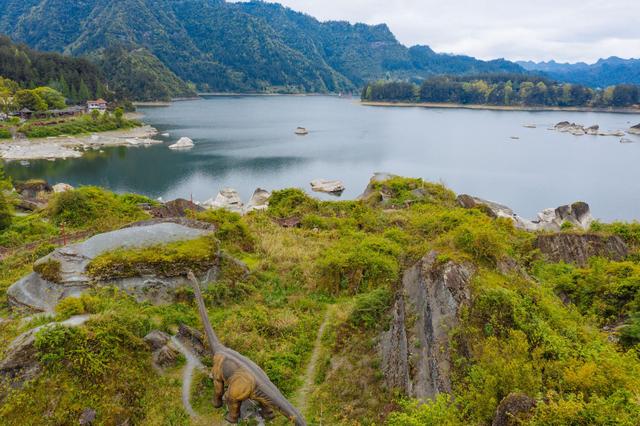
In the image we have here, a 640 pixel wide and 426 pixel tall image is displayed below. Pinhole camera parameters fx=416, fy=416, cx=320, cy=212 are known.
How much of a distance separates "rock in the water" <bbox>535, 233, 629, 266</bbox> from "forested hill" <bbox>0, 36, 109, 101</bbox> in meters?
96.3

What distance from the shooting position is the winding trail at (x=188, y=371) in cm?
766

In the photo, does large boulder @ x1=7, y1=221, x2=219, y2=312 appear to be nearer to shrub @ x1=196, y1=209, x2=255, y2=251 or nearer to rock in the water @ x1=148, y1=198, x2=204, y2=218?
shrub @ x1=196, y1=209, x2=255, y2=251

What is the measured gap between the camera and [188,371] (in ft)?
27.9

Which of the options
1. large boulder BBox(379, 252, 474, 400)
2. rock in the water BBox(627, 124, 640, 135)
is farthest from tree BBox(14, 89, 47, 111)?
rock in the water BBox(627, 124, 640, 135)

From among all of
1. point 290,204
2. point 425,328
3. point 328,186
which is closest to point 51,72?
point 328,186

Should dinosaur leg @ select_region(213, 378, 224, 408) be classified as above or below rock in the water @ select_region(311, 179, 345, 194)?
above

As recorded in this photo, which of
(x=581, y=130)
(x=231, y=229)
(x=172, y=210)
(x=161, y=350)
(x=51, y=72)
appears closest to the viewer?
(x=161, y=350)

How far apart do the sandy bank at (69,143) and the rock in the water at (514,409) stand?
6178cm

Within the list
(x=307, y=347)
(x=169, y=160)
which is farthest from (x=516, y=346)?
(x=169, y=160)

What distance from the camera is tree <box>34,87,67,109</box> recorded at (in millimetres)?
73250

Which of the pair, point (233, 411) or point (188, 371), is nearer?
point (233, 411)

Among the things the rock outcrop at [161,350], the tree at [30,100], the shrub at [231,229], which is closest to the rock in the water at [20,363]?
the rock outcrop at [161,350]

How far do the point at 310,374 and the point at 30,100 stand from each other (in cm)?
8100

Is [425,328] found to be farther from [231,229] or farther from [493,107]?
[493,107]
